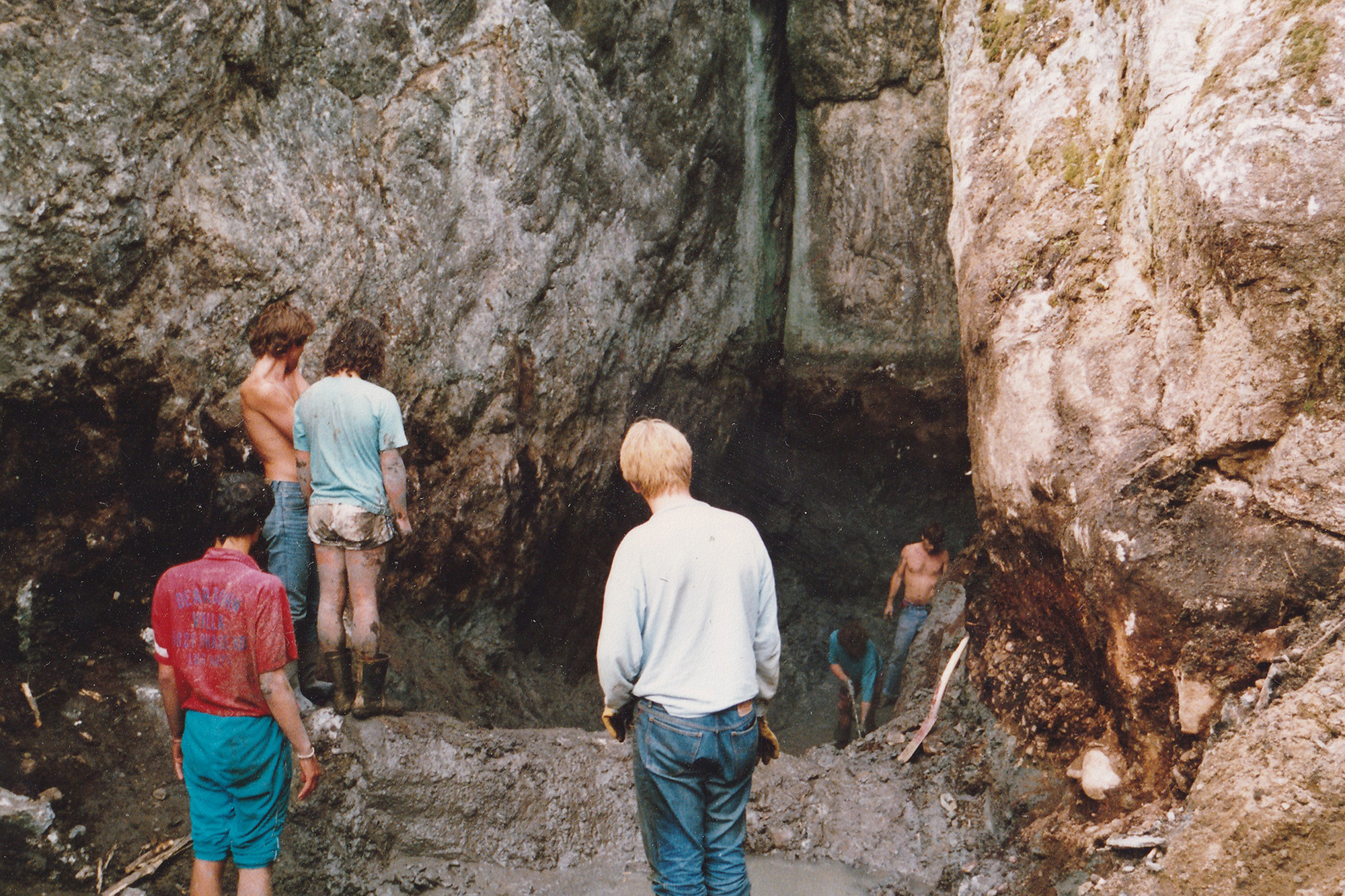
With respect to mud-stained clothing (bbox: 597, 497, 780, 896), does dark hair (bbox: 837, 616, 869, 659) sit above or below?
below

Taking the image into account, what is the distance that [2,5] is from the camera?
349 centimetres

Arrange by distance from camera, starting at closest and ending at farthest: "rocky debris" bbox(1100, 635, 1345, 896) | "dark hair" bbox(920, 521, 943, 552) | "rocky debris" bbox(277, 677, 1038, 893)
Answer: "rocky debris" bbox(1100, 635, 1345, 896) → "rocky debris" bbox(277, 677, 1038, 893) → "dark hair" bbox(920, 521, 943, 552)

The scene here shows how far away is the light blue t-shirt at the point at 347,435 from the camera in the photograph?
3578 mm

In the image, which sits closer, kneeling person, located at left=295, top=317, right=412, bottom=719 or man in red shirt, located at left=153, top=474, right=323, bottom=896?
man in red shirt, located at left=153, top=474, right=323, bottom=896

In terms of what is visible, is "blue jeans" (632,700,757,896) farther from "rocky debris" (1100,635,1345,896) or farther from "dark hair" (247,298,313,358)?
"dark hair" (247,298,313,358)

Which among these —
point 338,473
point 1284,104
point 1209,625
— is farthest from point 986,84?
point 338,473

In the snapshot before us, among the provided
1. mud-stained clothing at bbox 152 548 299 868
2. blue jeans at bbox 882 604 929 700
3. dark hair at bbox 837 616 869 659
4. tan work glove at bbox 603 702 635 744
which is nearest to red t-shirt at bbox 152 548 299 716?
mud-stained clothing at bbox 152 548 299 868

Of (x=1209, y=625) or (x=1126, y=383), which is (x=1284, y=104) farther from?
(x=1209, y=625)

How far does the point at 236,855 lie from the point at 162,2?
Result: 141 inches

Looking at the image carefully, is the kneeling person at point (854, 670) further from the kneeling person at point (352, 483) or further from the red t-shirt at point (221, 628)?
the red t-shirt at point (221, 628)

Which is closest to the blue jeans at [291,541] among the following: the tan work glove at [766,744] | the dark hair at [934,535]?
the tan work glove at [766,744]

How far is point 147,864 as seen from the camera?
333cm

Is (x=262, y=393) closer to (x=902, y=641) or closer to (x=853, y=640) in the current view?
(x=853, y=640)

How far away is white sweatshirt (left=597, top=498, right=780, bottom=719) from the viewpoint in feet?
7.70
